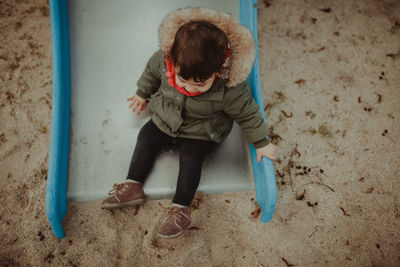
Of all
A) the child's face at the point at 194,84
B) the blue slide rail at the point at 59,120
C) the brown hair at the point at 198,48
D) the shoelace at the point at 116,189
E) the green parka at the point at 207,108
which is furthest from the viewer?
the shoelace at the point at 116,189

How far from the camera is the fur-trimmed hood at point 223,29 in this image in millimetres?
875

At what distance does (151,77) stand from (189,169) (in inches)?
17.3

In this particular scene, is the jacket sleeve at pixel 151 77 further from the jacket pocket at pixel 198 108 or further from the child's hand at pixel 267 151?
the child's hand at pixel 267 151

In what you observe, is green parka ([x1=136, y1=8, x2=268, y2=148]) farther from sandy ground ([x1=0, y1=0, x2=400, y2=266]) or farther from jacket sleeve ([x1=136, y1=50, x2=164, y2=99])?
sandy ground ([x1=0, y1=0, x2=400, y2=266])

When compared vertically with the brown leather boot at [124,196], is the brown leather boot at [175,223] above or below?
below

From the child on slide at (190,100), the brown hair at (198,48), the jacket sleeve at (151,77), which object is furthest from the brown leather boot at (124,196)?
the brown hair at (198,48)

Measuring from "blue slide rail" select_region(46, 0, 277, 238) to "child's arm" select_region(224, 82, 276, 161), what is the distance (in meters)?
0.07

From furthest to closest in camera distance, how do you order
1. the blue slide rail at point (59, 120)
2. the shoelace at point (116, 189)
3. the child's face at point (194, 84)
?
the shoelace at point (116, 189) < the blue slide rail at point (59, 120) < the child's face at point (194, 84)

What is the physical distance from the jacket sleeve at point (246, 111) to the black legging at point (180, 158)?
0.74 feet

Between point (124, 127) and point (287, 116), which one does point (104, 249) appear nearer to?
point (124, 127)

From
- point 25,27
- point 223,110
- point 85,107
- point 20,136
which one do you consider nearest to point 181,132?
point 223,110

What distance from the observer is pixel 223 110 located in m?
1.14

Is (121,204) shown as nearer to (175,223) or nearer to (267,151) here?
(175,223)

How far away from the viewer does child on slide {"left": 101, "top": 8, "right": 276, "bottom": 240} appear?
0.81 m
